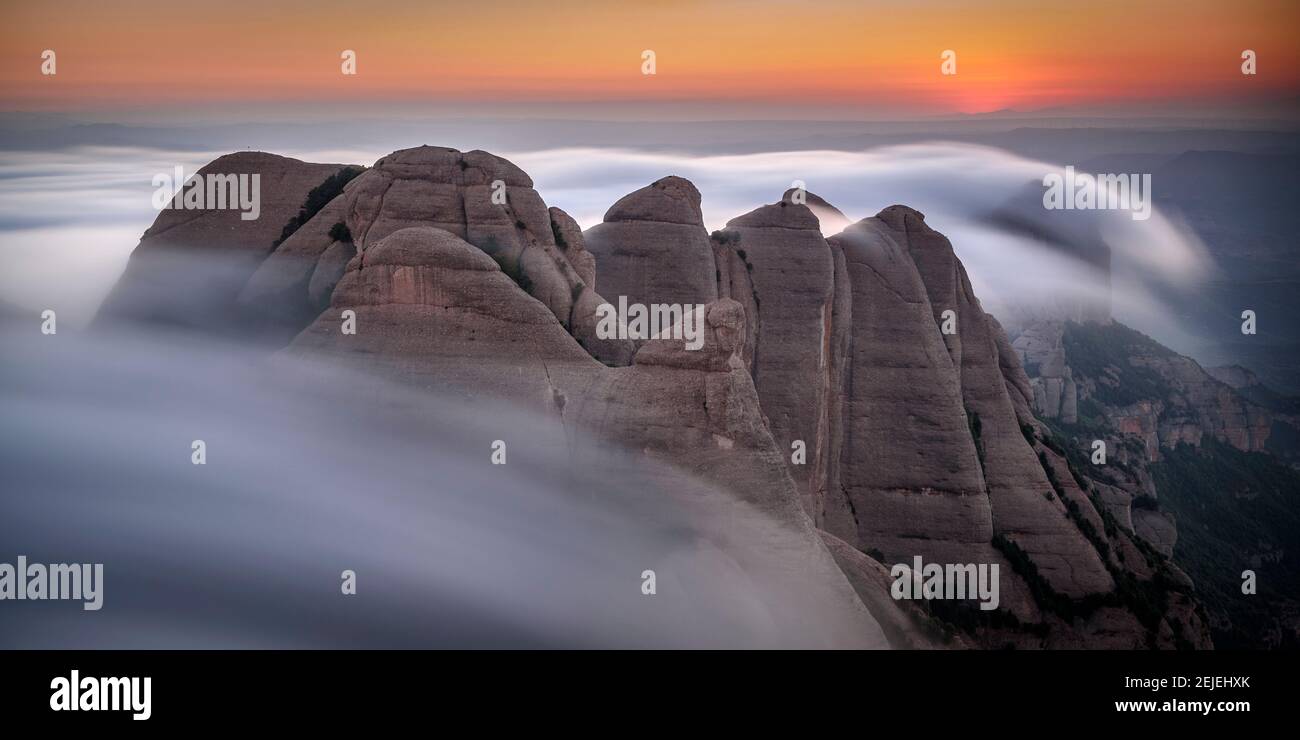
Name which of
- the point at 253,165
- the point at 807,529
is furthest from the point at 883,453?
the point at 253,165

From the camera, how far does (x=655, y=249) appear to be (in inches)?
1918

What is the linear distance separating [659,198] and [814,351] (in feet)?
22.5

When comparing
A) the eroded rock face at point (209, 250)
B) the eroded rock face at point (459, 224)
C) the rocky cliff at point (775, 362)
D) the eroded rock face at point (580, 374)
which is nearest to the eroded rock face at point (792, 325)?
the rocky cliff at point (775, 362)

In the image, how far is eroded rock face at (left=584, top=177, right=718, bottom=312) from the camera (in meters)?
48.1

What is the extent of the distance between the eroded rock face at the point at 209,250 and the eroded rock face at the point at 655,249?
9.00 metres

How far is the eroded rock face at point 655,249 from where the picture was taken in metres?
48.1

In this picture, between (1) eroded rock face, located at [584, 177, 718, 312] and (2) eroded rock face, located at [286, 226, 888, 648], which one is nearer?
(2) eroded rock face, located at [286, 226, 888, 648]

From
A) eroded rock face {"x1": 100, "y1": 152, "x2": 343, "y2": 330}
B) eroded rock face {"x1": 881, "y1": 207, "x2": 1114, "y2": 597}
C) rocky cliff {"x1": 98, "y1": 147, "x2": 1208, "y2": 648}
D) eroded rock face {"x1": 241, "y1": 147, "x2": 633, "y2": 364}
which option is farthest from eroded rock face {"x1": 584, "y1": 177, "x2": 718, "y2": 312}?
eroded rock face {"x1": 881, "y1": 207, "x2": 1114, "y2": 597}

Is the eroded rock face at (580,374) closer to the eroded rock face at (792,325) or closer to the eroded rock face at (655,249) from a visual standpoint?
the eroded rock face at (655,249)

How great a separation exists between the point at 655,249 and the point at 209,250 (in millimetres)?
13454

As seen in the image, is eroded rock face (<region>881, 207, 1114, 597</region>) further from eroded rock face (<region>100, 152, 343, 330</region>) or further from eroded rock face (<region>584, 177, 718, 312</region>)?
eroded rock face (<region>100, 152, 343, 330</region>)

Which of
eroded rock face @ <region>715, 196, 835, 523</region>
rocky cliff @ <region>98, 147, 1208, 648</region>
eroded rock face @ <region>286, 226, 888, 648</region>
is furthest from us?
eroded rock face @ <region>715, 196, 835, 523</region>

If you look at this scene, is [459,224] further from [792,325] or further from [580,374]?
[792,325]

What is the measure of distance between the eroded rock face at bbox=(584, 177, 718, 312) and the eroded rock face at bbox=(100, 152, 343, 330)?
9.00 metres
